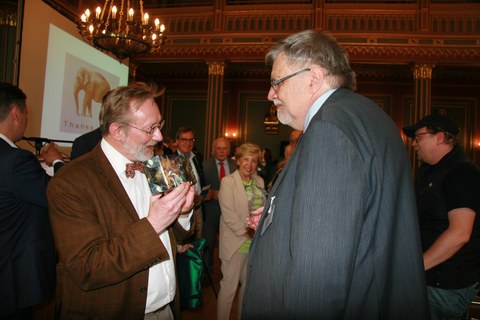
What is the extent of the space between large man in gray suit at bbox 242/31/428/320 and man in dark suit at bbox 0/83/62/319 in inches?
58.8

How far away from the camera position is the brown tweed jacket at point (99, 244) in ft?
4.39

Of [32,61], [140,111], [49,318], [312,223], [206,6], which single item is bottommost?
[49,318]

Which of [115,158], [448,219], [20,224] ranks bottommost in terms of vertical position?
[20,224]

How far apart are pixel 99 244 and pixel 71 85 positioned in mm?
4080

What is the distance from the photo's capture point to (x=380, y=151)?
97 centimetres

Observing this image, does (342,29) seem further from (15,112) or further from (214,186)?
(15,112)

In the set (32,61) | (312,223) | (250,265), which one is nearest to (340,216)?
(312,223)

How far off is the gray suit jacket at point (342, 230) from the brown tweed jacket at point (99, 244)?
499 millimetres

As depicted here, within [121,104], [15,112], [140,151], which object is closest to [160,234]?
[140,151]

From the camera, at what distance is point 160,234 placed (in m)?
1.54

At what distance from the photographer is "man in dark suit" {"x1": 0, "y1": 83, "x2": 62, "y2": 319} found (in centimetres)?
194

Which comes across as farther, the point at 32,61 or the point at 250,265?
the point at 32,61

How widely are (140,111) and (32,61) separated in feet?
10.5

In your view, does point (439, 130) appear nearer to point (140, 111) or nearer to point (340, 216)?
point (340, 216)
